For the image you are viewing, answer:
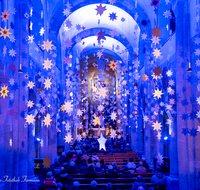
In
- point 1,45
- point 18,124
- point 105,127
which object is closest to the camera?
point 1,45

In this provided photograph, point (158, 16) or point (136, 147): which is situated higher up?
point (158, 16)

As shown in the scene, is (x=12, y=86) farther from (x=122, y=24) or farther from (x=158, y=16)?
(x=122, y=24)

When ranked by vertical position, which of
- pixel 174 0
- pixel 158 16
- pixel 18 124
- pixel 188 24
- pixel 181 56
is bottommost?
pixel 18 124

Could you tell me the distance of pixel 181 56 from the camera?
7895 millimetres

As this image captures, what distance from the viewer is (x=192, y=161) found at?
744cm

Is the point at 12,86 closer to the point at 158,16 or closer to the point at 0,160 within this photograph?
the point at 0,160

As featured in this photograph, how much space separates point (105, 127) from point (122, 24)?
1382 centimetres

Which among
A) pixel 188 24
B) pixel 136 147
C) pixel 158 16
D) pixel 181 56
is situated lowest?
pixel 136 147

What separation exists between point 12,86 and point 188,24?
6622 millimetres

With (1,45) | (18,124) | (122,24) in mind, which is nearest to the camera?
(1,45)

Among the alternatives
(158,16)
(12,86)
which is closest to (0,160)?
(12,86)

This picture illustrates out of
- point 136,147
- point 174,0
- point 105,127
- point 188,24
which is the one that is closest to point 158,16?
point 174,0

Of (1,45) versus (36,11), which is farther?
(36,11)

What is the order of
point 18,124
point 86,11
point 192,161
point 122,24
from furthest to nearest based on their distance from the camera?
point 122,24 → point 86,11 → point 18,124 → point 192,161
